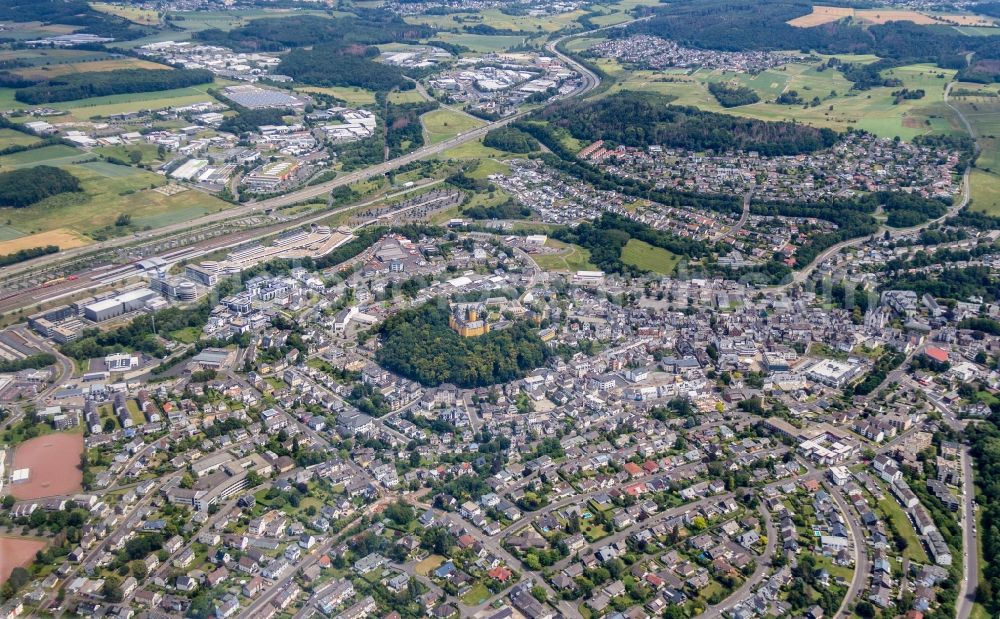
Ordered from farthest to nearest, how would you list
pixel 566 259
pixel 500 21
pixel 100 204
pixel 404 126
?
pixel 500 21 → pixel 404 126 → pixel 100 204 → pixel 566 259

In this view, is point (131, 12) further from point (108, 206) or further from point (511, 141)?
point (108, 206)

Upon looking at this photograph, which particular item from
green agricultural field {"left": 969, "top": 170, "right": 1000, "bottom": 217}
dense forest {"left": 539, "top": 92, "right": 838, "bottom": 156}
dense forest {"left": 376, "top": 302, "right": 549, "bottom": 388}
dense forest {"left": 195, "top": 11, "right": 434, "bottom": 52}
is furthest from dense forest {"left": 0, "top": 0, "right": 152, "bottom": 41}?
green agricultural field {"left": 969, "top": 170, "right": 1000, "bottom": 217}

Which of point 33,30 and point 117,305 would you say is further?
point 33,30

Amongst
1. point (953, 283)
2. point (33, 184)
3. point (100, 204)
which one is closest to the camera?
point (953, 283)

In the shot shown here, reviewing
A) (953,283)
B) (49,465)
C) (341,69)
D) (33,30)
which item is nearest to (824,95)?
(953,283)

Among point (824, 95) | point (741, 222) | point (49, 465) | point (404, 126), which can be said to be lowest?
point (824, 95)

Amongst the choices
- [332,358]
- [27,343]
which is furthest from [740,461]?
[27,343]

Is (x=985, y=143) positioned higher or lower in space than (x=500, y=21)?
higher

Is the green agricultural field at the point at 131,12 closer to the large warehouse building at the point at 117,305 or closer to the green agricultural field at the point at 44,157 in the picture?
the green agricultural field at the point at 44,157
